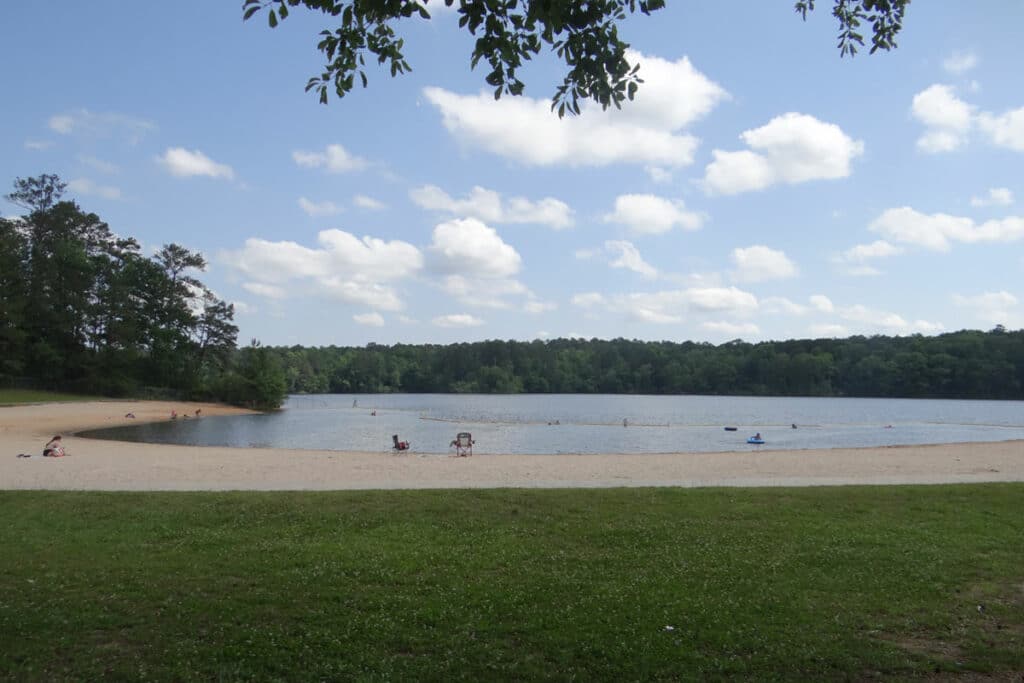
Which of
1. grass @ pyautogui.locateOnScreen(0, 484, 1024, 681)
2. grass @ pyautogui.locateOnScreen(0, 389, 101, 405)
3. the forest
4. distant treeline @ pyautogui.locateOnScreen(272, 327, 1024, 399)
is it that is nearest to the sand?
grass @ pyautogui.locateOnScreen(0, 484, 1024, 681)

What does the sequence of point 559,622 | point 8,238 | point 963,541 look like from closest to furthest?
point 559,622 → point 963,541 → point 8,238

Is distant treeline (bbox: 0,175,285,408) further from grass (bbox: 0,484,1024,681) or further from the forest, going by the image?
grass (bbox: 0,484,1024,681)

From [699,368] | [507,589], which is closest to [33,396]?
[507,589]

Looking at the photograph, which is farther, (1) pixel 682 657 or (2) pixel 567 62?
(2) pixel 567 62

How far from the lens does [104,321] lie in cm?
7550

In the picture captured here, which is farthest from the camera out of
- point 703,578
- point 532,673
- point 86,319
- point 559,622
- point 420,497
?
point 86,319

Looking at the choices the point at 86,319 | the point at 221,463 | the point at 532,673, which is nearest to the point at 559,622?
the point at 532,673

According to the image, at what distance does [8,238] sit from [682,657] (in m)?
76.8

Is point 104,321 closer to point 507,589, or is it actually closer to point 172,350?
point 172,350

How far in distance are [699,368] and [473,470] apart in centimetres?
14442

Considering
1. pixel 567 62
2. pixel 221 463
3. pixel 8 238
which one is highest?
pixel 8 238

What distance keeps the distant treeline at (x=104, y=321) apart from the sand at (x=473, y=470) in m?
46.2

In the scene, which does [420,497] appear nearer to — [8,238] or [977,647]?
[977,647]

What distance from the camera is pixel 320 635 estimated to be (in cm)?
551
